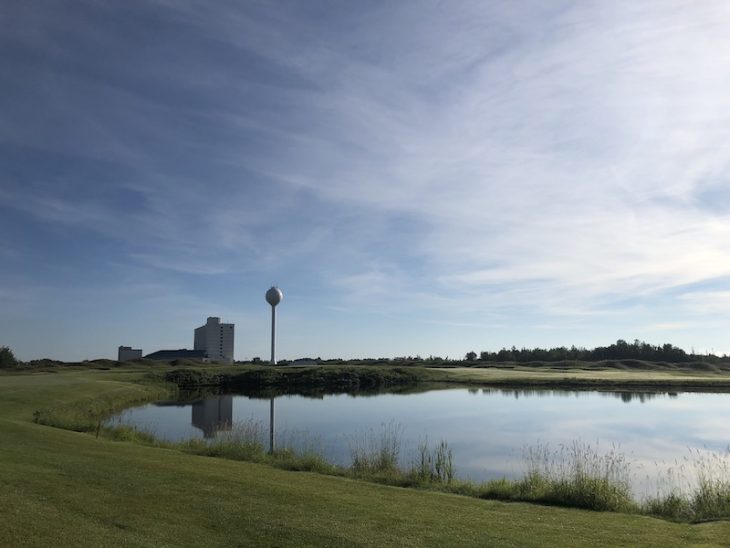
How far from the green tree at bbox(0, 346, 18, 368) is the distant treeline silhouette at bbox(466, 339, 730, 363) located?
134429mm

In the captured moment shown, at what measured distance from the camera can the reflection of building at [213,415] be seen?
35281mm

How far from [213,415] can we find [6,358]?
171 ft

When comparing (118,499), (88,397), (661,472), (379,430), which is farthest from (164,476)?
(88,397)

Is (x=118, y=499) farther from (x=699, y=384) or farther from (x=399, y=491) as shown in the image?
(x=699, y=384)

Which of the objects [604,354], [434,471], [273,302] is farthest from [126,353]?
[434,471]

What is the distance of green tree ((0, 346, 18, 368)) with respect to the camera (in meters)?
79.4

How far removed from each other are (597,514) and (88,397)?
1518 inches

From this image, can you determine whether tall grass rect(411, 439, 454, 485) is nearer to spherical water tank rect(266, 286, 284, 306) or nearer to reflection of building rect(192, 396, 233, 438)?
reflection of building rect(192, 396, 233, 438)

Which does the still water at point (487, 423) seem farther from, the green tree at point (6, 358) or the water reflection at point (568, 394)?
the green tree at point (6, 358)

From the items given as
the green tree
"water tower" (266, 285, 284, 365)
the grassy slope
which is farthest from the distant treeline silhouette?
the grassy slope

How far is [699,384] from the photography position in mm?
77688

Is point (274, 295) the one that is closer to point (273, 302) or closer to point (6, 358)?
point (273, 302)

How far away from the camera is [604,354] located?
611 feet

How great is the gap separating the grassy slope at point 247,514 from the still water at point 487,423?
7.55 metres
